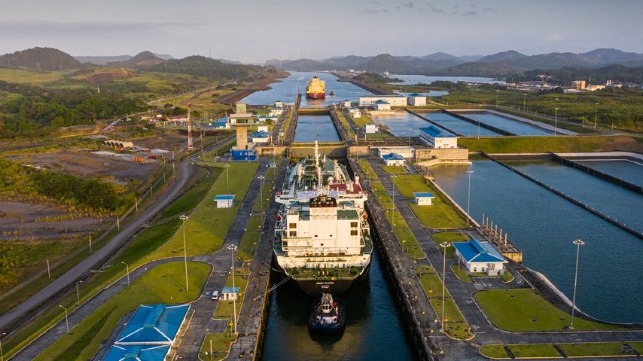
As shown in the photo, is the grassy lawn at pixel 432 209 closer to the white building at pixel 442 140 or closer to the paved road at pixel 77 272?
the white building at pixel 442 140

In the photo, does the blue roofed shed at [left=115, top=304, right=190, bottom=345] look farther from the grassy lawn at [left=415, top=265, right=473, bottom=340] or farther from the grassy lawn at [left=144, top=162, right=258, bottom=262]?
the grassy lawn at [left=415, top=265, right=473, bottom=340]

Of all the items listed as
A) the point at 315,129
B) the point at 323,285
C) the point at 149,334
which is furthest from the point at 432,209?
the point at 315,129

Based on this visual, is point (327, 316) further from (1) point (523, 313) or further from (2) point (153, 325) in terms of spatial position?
(1) point (523, 313)

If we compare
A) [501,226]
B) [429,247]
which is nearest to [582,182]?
[501,226]

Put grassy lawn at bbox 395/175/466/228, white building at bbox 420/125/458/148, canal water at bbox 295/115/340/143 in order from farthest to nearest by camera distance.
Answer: canal water at bbox 295/115/340/143
white building at bbox 420/125/458/148
grassy lawn at bbox 395/175/466/228

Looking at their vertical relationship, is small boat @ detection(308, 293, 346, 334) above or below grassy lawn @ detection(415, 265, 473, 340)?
below

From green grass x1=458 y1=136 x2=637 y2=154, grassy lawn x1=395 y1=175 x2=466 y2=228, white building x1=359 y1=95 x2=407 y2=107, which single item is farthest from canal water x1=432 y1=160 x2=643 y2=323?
white building x1=359 y1=95 x2=407 y2=107
